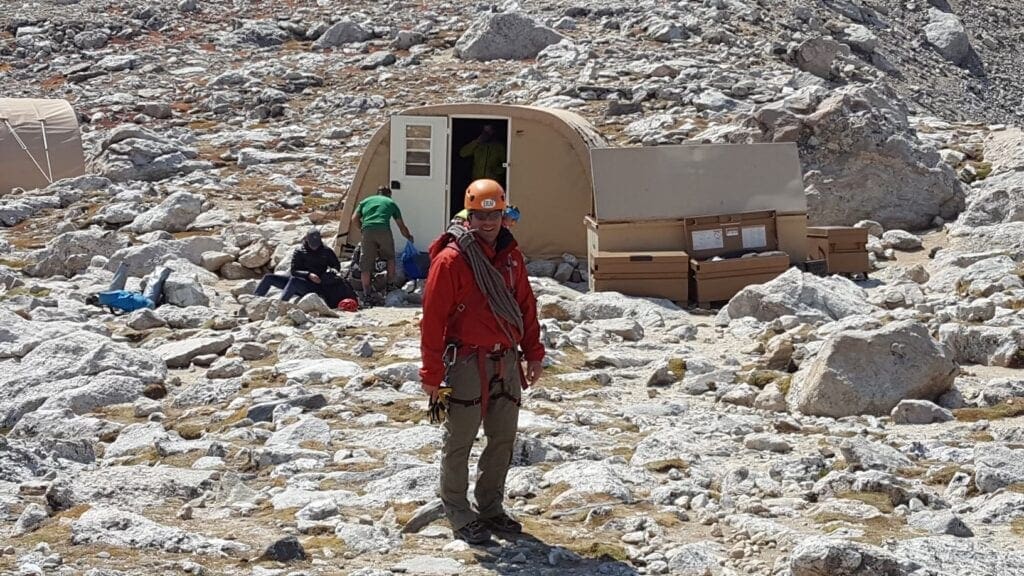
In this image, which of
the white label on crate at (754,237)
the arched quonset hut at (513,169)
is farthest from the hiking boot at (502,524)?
the arched quonset hut at (513,169)

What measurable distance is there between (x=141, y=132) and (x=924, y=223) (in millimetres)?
12629

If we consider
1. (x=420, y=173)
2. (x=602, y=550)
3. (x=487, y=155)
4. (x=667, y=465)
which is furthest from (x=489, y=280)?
(x=420, y=173)

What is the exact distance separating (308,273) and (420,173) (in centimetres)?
301

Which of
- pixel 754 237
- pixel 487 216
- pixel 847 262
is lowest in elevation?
pixel 847 262

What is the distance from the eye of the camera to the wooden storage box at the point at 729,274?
13570mm

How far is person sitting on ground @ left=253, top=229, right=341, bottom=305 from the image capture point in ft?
44.4

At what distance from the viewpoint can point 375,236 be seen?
47.6ft

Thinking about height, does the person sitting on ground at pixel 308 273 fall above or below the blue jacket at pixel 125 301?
above

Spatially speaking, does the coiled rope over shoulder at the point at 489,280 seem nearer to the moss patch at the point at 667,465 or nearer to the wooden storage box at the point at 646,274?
the moss patch at the point at 667,465

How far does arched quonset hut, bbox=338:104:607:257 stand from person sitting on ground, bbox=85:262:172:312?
2.74 meters

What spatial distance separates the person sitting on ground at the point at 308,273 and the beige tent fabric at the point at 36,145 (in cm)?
893

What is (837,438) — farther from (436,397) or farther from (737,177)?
(737,177)

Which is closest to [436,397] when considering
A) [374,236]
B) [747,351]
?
[747,351]

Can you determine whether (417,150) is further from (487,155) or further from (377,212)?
(377,212)
